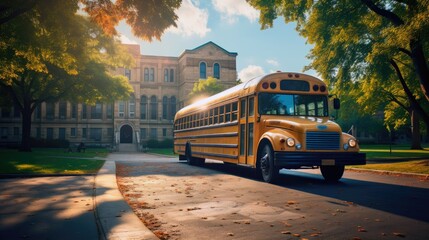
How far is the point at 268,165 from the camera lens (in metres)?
9.96

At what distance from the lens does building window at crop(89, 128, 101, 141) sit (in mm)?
54312

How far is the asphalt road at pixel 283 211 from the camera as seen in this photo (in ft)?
15.6

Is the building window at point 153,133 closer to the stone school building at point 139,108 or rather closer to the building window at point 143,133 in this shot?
the stone school building at point 139,108

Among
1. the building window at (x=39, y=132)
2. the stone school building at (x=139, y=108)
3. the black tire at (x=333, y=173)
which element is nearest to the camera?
the black tire at (x=333, y=173)

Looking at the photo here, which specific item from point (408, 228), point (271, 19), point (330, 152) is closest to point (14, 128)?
point (271, 19)

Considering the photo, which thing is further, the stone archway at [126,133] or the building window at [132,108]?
the building window at [132,108]

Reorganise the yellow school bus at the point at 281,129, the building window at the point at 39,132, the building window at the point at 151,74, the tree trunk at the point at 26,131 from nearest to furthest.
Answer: the yellow school bus at the point at 281,129 < the tree trunk at the point at 26,131 < the building window at the point at 39,132 < the building window at the point at 151,74

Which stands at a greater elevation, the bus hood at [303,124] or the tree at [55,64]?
the tree at [55,64]

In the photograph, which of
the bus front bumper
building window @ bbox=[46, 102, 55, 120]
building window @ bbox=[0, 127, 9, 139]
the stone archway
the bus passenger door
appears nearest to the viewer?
the bus front bumper

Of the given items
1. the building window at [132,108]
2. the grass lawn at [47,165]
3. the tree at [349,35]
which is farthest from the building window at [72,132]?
the tree at [349,35]

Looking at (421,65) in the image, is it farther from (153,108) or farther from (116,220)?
(153,108)

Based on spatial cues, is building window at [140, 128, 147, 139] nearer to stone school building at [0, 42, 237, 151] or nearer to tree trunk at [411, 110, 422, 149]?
stone school building at [0, 42, 237, 151]

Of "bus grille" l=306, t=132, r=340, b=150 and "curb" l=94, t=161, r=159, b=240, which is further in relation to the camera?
"bus grille" l=306, t=132, r=340, b=150

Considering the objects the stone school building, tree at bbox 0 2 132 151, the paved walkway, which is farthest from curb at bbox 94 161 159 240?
the stone school building
